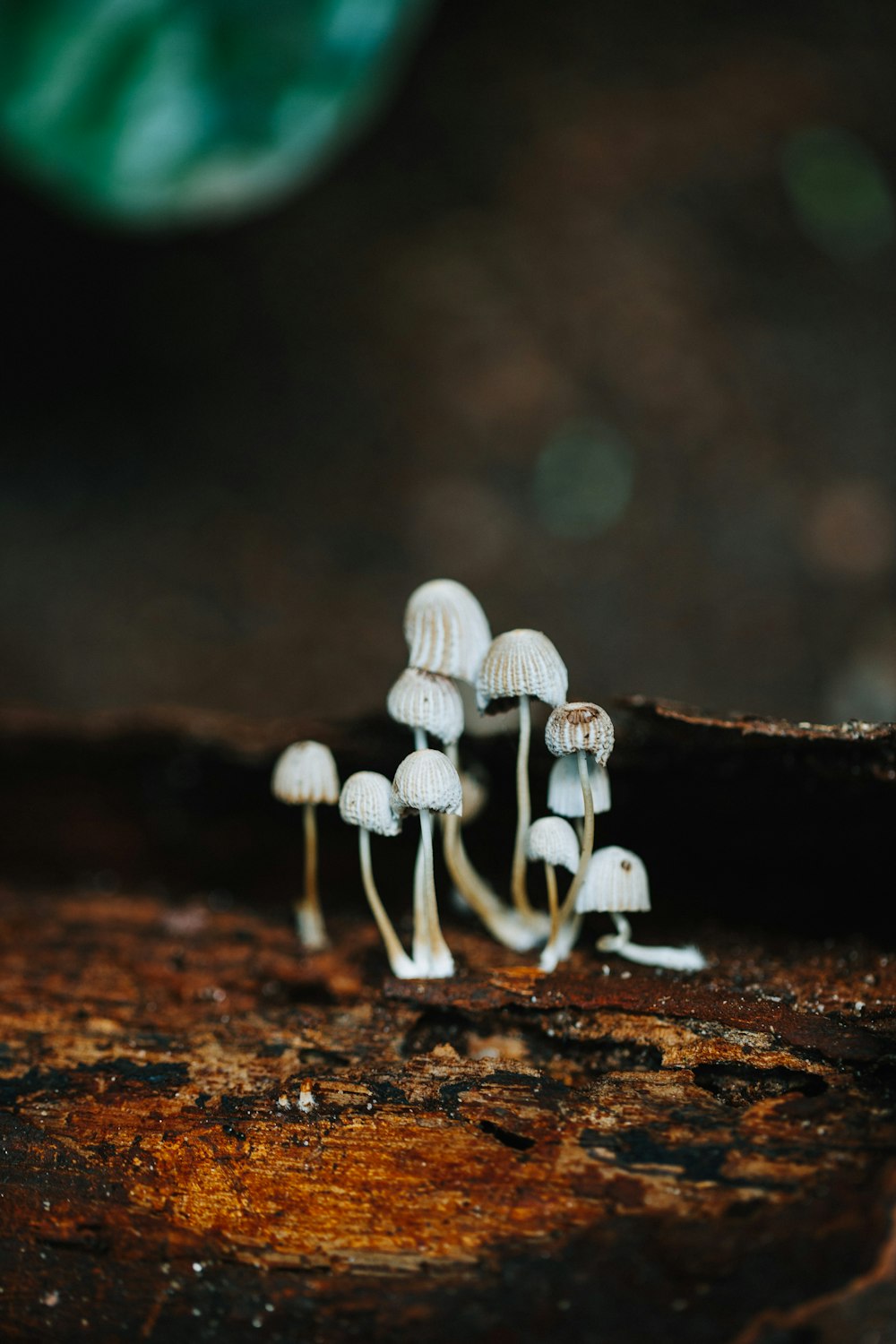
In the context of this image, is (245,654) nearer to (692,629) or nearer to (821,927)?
(692,629)

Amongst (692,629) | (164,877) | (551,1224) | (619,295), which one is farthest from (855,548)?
(551,1224)

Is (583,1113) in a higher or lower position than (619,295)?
lower

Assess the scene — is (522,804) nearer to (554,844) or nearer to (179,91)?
(554,844)

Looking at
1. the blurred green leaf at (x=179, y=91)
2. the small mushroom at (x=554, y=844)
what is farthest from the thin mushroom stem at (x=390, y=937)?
the blurred green leaf at (x=179, y=91)

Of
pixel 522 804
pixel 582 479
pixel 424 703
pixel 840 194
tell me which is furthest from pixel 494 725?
pixel 840 194

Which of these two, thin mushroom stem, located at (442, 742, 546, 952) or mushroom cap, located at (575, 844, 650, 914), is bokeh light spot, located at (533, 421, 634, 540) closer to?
thin mushroom stem, located at (442, 742, 546, 952)

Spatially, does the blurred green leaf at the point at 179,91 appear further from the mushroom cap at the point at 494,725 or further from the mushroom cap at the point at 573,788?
the mushroom cap at the point at 573,788
